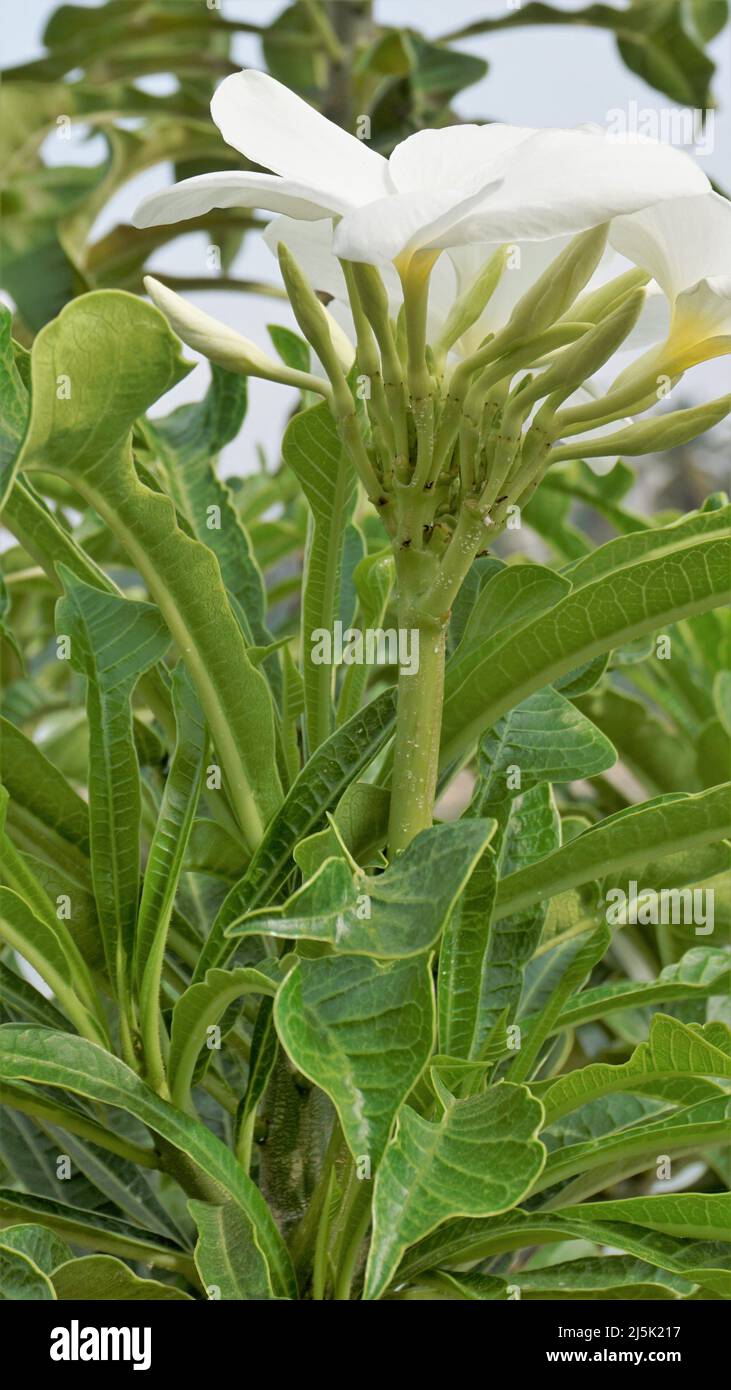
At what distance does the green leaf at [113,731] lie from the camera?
395mm

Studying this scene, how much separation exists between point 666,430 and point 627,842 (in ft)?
0.43

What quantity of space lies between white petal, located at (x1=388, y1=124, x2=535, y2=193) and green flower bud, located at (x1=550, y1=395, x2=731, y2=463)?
3.2 inches

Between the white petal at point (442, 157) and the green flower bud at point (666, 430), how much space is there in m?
0.08

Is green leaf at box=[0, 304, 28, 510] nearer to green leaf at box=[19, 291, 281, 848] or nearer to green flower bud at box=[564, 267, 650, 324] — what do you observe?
green leaf at box=[19, 291, 281, 848]

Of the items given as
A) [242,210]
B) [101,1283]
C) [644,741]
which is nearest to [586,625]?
[101,1283]

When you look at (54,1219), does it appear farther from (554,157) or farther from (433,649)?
(554,157)

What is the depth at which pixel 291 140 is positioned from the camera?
0.32 metres

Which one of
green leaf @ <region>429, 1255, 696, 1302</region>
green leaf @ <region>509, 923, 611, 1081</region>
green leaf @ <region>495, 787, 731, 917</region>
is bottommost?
green leaf @ <region>429, 1255, 696, 1302</region>

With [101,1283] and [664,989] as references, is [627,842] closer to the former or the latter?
[664,989]

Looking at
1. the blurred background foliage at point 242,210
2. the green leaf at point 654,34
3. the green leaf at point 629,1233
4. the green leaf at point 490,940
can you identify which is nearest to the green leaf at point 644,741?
the blurred background foliage at point 242,210

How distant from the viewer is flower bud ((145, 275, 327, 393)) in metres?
0.36

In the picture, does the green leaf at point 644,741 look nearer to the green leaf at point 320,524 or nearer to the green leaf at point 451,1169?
the green leaf at point 320,524

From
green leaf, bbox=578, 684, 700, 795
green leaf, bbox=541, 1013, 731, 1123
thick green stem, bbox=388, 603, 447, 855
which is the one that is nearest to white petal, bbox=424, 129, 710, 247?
thick green stem, bbox=388, 603, 447, 855

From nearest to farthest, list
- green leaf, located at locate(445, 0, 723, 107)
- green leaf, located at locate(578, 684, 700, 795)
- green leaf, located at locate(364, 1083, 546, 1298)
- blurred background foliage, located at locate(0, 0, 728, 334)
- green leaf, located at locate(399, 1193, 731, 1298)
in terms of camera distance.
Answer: green leaf, located at locate(364, 1083, 546, 1298), green leaf, located at locate(399, 1193, 731, 1298), green leaf, located at locate(578, 684, 700, 795), blurred background foliage, located at locate(0, 0, 728, 334), green leaf, located at locate(445, 0, 723, 107)
